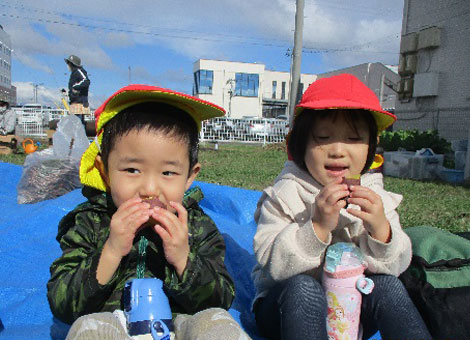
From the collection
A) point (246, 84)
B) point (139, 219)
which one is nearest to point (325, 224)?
point (139, 219)

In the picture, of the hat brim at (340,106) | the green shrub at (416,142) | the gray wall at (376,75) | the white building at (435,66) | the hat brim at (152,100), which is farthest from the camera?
the gray wall at (376,75)

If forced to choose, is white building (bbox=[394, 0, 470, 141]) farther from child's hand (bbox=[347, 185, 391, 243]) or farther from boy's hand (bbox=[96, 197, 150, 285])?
boy's hand (bbox=[96, 197, 150, 285])

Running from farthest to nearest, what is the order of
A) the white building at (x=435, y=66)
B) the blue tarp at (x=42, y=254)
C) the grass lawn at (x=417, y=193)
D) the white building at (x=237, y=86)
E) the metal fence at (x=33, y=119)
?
the white building at (x=237, y=86) → the metal fence at (x=33, y=119) → the white building at (x=435, y=66) → the grass lawn at (x=417, y=193) → the blue tarp at (x=42, y=254)

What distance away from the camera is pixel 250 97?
47.7 meters

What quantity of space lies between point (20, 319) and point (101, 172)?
2.83 ft

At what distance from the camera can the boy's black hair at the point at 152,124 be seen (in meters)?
1.43

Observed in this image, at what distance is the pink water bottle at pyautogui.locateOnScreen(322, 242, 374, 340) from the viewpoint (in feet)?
4.66

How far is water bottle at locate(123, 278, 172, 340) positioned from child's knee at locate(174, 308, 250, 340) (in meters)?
0.08

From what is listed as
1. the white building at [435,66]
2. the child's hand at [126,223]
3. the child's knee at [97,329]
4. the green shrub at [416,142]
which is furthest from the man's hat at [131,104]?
the white building at [435,66]

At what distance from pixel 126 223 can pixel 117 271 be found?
0.71 feet

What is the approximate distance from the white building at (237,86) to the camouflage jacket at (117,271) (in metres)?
42.2

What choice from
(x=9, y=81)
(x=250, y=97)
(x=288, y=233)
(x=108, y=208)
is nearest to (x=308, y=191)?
(x=288, y=233)

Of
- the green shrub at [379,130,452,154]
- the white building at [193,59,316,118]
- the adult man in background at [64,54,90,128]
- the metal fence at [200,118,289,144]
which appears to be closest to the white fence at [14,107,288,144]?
the metal fence at [200,118,289,144]

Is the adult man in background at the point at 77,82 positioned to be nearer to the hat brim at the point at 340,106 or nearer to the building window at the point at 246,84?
the hat brim at the point at 340,106
